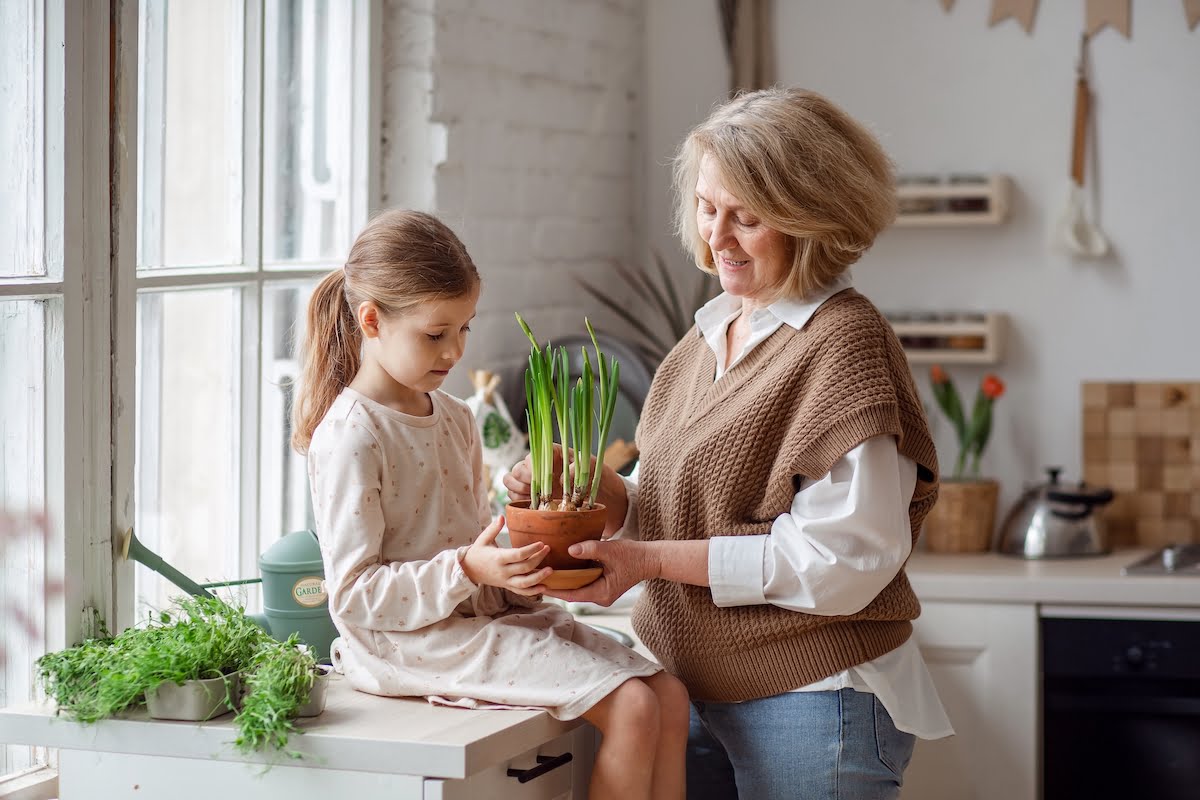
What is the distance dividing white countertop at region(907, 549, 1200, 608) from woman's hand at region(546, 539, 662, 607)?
147 centimetres

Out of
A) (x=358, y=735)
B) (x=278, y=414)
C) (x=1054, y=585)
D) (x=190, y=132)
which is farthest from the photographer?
(x=1054, y=585)

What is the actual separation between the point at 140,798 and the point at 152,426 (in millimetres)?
768

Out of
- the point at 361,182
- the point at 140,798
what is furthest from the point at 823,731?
the point at 361,182

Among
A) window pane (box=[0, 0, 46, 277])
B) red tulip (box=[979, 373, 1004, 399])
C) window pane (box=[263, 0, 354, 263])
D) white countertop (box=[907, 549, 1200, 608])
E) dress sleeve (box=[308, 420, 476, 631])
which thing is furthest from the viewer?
red tulip (box=[979, 373, 1004, 399])

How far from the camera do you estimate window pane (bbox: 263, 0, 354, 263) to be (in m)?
2.58

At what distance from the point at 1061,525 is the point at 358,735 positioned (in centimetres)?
212

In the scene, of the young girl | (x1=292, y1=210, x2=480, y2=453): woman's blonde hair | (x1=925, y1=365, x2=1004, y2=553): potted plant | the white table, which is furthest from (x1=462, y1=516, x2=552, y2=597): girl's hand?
(x1=925, y1=365, x2=1004, y2=553): potted plant

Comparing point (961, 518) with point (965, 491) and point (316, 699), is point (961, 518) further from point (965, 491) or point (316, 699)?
point (316, 699)

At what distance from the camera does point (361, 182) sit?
283 cm

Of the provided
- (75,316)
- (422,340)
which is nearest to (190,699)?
(422,340)

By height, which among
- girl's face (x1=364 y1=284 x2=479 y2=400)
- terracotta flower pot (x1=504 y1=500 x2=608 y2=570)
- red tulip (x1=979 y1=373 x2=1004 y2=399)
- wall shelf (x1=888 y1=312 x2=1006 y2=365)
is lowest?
terracotta flower pot (x1=504 y1=500 x2=608 y2=570)

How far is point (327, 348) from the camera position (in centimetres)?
186

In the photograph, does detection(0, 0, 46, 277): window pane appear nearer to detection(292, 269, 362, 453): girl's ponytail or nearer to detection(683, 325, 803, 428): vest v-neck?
detection(292, 269, 362, 453): girl's ponytail

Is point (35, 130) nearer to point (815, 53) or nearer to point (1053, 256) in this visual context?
point (815, 53)
